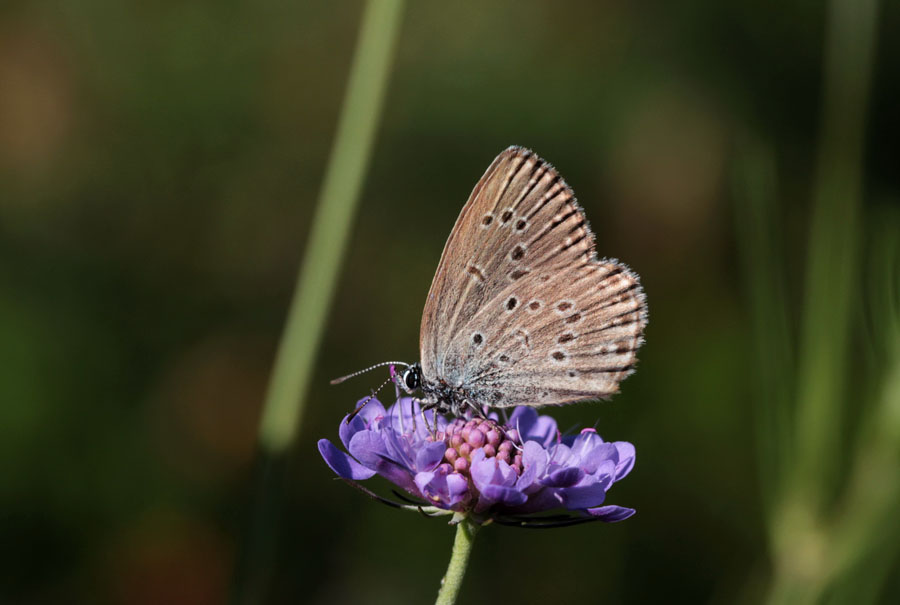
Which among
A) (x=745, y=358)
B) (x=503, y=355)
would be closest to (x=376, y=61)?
(x=503, y=355)

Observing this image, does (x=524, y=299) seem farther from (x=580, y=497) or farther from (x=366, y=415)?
(x=580, y=497)

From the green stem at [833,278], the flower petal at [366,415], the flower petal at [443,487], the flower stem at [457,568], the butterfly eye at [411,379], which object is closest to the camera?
the flower stem at [457,568]

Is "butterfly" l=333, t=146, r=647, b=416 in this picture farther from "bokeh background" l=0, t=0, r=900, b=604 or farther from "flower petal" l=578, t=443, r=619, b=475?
"bokeh background" l=0, t=0, r=900, b=604

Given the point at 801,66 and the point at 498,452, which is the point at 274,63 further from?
the point at 498,452

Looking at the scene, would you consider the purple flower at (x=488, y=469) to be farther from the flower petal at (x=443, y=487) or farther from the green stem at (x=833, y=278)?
the green stem at (x=833, y=278)

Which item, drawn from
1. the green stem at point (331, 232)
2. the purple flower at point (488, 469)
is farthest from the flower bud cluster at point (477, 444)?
the green stem at point (331, 232)

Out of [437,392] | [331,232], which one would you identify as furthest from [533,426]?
Result: [331,232]

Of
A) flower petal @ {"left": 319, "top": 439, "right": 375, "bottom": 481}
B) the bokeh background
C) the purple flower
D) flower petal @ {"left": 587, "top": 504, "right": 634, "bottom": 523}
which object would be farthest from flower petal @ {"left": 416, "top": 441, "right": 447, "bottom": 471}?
the bokeh background
